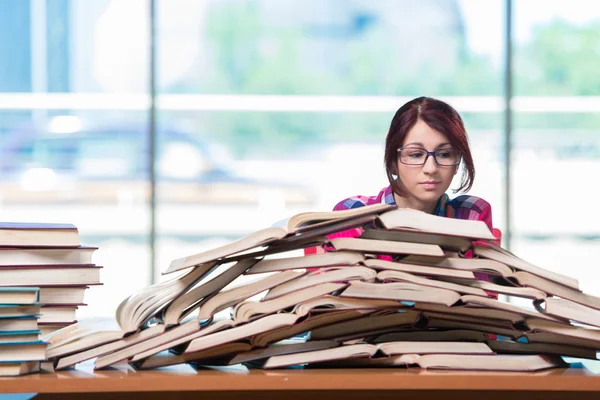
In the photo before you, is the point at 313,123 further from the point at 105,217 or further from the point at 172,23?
the point at 105,217

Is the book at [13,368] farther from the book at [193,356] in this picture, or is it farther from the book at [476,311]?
the book at [476,311]

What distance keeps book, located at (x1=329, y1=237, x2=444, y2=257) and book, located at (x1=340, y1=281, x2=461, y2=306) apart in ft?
0.11

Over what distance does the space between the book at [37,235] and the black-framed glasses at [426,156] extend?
60cm

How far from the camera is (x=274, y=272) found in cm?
85

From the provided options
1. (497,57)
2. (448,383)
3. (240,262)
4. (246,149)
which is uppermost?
(497,57)

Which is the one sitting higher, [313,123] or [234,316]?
[313,123]

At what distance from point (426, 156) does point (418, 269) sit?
51 centimetres

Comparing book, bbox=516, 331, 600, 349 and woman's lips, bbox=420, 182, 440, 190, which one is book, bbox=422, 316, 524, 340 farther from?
woman's lips, bbox=420, 182, 440, 190

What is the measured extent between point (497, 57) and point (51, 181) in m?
2.25

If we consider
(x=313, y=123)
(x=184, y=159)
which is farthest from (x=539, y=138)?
(x=184, y=159)

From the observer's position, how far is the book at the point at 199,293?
837mm

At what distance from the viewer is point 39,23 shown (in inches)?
156

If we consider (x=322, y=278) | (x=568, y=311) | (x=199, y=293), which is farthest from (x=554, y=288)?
(x=199, y=293)

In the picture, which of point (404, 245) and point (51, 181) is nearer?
point (404, 245)
